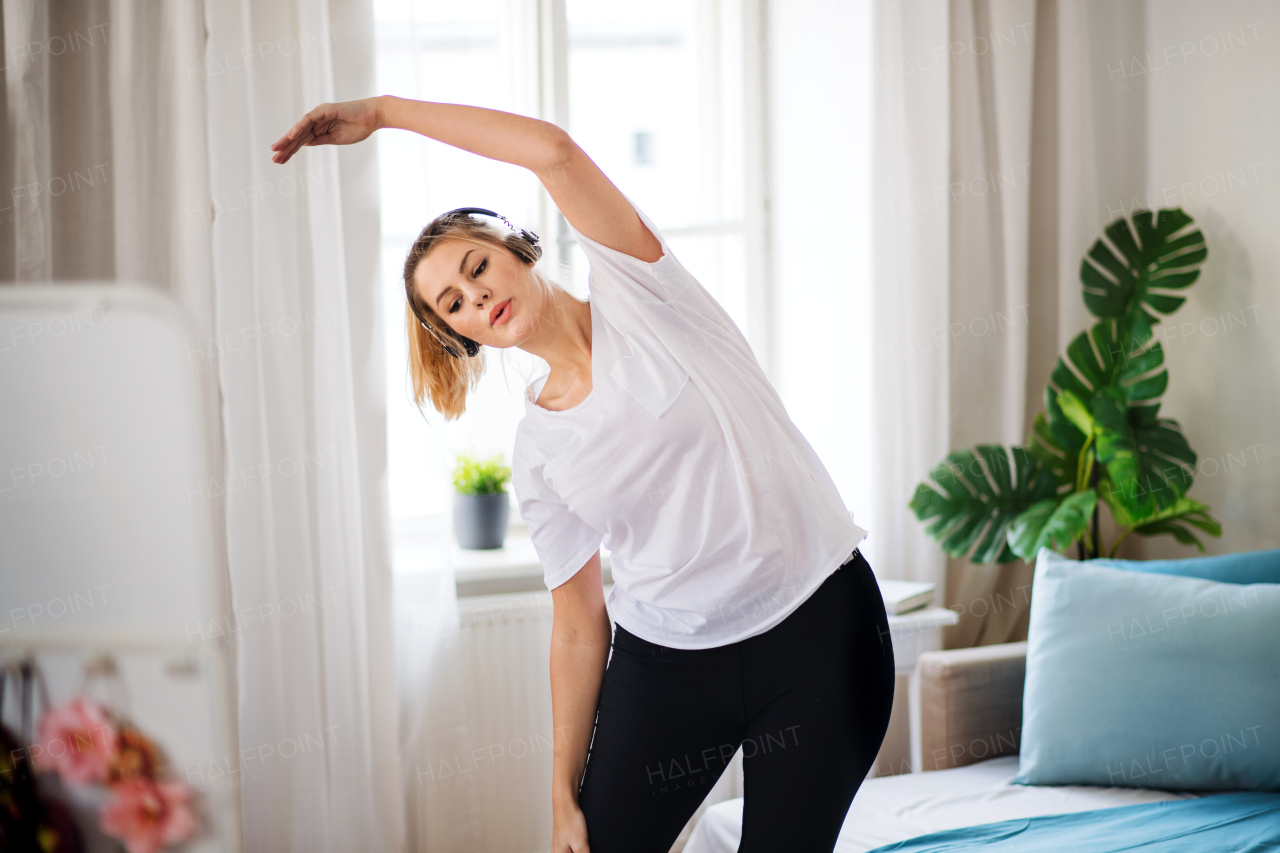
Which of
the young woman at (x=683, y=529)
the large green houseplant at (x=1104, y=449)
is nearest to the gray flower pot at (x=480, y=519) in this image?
the large green houseplant at (x=1104, y=449)

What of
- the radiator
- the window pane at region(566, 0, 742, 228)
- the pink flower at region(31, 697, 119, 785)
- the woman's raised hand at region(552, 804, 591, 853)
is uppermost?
the window pane at region(566, 0, 742, 228)

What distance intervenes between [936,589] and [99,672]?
219cm

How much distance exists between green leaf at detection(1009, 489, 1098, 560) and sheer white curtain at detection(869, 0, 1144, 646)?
37 centimetres

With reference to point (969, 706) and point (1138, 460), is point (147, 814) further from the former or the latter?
point (1138, 460)

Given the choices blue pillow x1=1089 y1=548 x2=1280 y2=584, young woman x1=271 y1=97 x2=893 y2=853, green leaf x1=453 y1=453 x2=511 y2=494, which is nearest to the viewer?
young woman x1=271 y1=97 x2=893 y2=853

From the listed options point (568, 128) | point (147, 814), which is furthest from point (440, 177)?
point (147, 814)

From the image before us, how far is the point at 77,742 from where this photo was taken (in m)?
0.55

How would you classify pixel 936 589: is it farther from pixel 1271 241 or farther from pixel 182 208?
pixel 182 208

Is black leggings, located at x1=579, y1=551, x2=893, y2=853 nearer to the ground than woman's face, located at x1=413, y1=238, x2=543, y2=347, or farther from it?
nearer to the ground

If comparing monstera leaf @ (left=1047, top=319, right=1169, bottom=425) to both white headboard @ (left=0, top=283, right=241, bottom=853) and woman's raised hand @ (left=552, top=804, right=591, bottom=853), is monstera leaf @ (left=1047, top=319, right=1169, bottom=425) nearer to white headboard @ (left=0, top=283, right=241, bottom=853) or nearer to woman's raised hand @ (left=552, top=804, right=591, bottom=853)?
woman's raised hand @ (left=552, top=804, right=591, bottom=853)

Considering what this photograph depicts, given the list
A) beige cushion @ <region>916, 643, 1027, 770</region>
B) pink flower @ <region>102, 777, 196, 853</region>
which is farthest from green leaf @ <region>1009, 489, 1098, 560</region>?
pink flower @ <region>102, 777, 196, 853</region>

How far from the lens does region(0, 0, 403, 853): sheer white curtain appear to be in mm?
1803

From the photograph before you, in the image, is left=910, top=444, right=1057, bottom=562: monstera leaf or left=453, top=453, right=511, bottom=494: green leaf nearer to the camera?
left=910, top=444, right=1057, bottom=562: monstera leaf

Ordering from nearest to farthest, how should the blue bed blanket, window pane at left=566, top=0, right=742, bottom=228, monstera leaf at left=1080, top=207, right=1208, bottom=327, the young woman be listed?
the young woman, the blue bed blanket, monstera leaf at left=1080, top=207, right=1208, bottom=327, window pane at left=566, top=0, right=742, bottom=228
